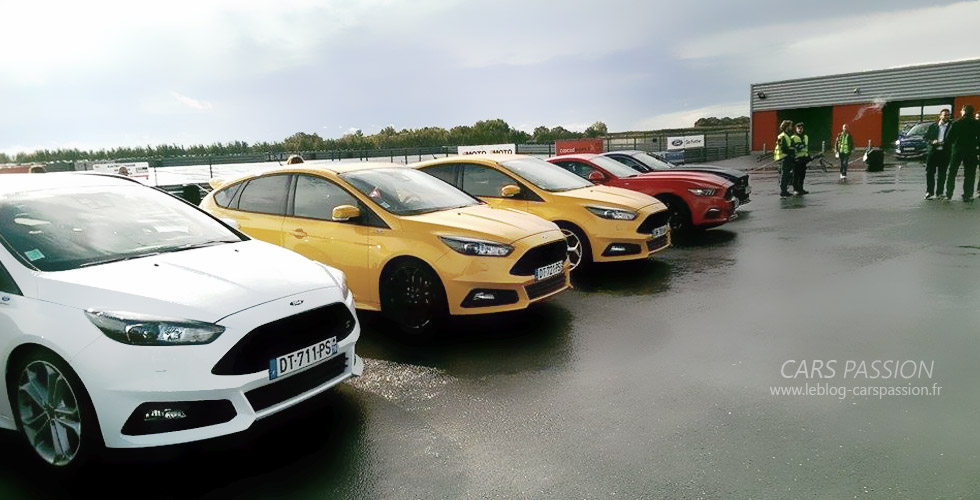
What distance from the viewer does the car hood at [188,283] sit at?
341cm

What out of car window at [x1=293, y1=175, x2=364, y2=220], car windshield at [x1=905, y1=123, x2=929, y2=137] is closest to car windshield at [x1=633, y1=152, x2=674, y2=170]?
car window at [x1=293, y1=175, x2=364, y2=220]

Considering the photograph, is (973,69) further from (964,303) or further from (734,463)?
(734,463)

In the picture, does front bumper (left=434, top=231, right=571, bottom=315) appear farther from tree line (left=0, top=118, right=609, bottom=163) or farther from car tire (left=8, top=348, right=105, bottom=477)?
tree line (left=0, top=118, right=609, bottom=163)

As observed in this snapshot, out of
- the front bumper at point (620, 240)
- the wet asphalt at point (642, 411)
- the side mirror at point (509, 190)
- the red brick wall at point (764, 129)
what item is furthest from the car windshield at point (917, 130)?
the side mirror at point (509, 190)

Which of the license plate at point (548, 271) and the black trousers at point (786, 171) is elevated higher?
the black trousers at point (786, 171)

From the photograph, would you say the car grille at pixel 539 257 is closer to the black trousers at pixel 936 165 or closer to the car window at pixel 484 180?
the car window at pixel 484 180

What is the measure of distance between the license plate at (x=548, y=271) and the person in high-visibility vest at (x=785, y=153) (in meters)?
12.1

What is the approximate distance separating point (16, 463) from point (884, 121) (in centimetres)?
4600

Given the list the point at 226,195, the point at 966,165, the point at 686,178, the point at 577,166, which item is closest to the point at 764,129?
the point at 966,165

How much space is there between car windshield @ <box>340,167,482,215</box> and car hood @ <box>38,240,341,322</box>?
2.10 meters

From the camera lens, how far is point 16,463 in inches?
146

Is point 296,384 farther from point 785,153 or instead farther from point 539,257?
point 785,153

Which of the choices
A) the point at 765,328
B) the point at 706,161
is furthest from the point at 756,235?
the point at 706,161

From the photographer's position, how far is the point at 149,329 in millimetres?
3334
